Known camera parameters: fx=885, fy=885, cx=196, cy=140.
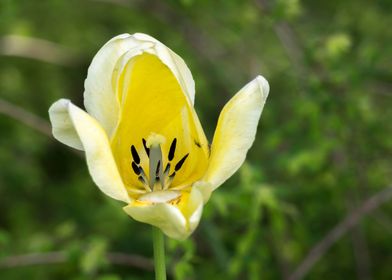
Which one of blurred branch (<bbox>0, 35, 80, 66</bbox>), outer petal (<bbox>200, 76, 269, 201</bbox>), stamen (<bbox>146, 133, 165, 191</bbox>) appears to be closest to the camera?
outer petal (<bbox>200, 76, 269, 201</bbox>)

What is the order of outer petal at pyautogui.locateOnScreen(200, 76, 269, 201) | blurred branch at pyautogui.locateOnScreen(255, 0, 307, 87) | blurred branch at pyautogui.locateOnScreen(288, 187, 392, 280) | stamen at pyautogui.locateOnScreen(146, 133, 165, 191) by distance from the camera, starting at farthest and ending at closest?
1. blurred branch at pyautogui.locateOnScreen(255, 0, 307, 87)
2. blurred branch at pyautogui.locateOnScreen(288, 187, 392, 280)
3. stamen at pyautogui.locateOnScreen(146, 133, 165, 191)
4. outer petal at pyautogui.locateOnScreen(200, 76, 269, 201)

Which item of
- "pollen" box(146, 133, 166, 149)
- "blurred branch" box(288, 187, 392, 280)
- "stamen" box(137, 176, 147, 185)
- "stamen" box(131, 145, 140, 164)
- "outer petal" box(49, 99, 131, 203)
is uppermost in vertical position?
"outer petal" box(49, 99, 131, 203)

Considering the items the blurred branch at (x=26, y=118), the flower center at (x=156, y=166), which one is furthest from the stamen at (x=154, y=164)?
the blurred branch at (x=26, y=118)

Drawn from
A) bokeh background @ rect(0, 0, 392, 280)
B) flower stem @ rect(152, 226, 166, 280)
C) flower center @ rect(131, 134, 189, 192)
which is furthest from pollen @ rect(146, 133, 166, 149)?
bokeh background @ rect(0, 0, 392, 280)

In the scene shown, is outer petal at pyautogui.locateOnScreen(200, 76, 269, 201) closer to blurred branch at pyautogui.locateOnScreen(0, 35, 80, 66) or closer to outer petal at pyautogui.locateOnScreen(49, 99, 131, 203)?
outer petal at pyautogui.locateOnScreen(49, 99, 131, 203)

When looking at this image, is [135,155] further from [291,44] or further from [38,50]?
[38,50]

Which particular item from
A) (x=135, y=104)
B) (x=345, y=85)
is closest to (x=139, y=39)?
(x=135, y=104)
